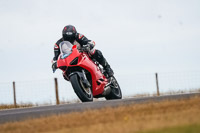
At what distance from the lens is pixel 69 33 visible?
1347 centimetres

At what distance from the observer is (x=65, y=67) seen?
1277cm

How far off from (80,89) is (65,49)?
140 centimetres

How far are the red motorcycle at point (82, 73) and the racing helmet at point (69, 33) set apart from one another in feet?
1.42

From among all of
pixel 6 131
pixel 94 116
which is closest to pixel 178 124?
pixel 94 116

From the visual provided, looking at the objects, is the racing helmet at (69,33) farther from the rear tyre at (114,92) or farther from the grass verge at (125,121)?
the grass verge at (125,121)

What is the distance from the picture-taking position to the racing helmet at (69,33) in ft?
44.2

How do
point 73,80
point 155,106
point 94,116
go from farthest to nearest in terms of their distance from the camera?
point 73,80, point 155,106, point 94,116

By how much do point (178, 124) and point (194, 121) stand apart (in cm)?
27

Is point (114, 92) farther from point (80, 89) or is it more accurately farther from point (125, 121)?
point (125, 121)

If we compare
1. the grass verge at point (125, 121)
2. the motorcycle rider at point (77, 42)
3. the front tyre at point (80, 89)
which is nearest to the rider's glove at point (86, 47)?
the motorcycle rider at point (77, 42)

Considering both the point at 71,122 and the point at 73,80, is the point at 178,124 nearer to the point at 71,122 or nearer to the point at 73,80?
the point at 71,122

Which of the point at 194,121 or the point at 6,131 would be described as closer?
the point at 194,121

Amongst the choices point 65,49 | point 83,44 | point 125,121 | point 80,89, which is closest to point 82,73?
point 80,89

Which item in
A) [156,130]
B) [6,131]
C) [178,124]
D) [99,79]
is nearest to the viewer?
[156,130]
